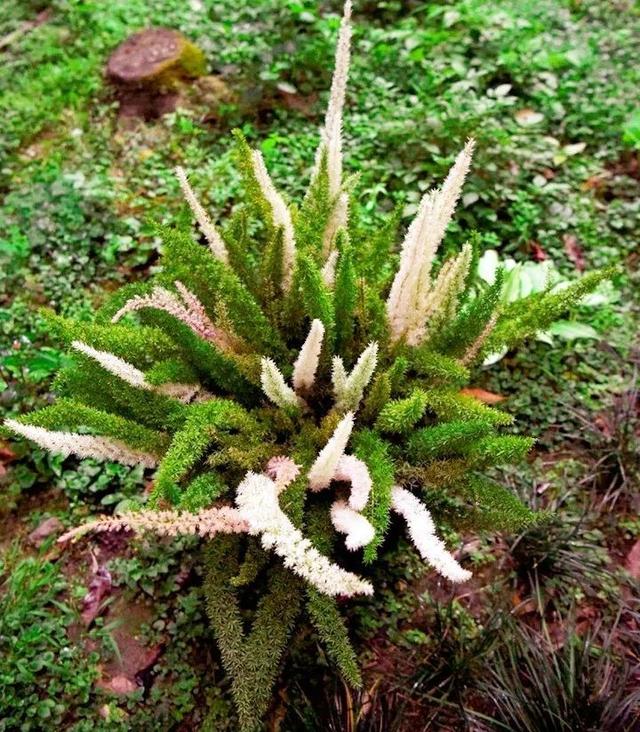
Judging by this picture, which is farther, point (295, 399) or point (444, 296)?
point (444, 296)

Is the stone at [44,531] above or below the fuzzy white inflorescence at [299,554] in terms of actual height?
below

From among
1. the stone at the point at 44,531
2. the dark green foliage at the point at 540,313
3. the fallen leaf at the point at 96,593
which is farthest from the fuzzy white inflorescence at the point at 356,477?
the stone at the point at 44,531

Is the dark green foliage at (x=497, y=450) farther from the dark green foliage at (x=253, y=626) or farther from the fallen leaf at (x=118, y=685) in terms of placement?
the fallen leaf at (x=118, y=685)

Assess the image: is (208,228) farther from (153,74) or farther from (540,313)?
(153,74)

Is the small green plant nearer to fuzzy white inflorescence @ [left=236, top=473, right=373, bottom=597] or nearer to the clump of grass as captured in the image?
fuzzy white inflorescence @ [left=236, top=473, right=373, bottom=597]

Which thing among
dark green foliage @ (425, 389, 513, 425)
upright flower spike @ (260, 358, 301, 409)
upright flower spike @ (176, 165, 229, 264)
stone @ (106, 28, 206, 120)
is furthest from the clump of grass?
stone @ (106, 28, 206, 120)

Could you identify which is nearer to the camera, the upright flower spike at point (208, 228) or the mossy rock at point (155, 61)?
the upright flower spike at point (208, 228)

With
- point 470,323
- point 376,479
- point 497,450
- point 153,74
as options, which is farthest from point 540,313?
point 153,74
